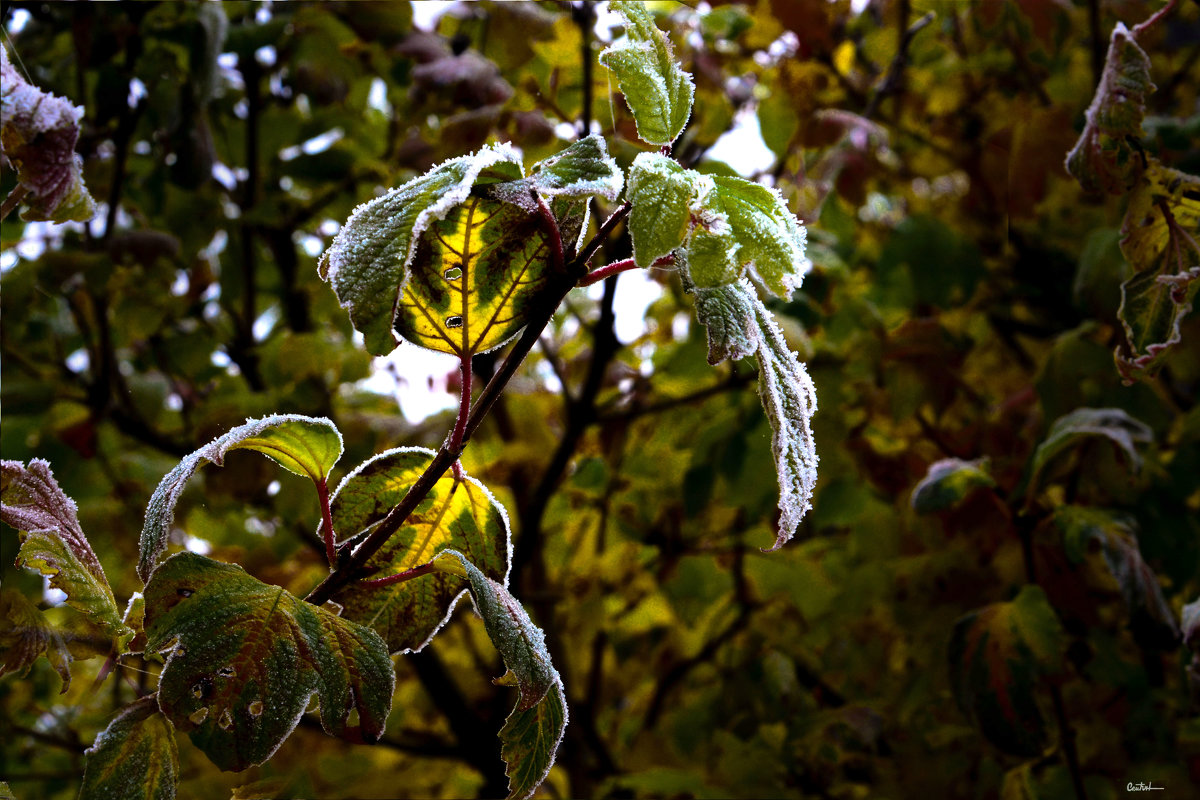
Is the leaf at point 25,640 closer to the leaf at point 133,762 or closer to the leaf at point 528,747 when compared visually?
the leaf at point 133,762

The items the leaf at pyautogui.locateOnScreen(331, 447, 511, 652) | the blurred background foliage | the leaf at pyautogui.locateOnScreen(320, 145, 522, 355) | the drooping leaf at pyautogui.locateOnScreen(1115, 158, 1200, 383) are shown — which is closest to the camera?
the leaf at pyautogui.locateOnScreen(320, 145, 522, 355)

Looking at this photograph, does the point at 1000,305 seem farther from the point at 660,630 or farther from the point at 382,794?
the point at 382,794

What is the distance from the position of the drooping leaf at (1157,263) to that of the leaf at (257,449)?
0.56 metres

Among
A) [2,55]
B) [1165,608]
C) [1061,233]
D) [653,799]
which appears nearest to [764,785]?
[653,799]

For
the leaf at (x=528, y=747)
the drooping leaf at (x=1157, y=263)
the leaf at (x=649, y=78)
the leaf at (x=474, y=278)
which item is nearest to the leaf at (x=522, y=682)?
the leaf at (x=528, y=747)

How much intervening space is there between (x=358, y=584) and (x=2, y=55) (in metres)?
0.34

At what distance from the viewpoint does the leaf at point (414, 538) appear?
56 cm

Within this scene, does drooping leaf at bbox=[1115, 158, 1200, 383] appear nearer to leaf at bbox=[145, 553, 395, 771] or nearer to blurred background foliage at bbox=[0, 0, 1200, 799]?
blurred background foliage at bbox=[0, 0, 1200, 799]

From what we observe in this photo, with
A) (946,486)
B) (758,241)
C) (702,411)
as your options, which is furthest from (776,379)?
(702,411)

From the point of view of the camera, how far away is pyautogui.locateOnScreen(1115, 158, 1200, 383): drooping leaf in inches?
26.6

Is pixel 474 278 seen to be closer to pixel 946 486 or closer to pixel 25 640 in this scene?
pixel 25 640

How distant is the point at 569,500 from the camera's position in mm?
1650

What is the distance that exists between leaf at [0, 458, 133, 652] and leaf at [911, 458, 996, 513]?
27.6 inches

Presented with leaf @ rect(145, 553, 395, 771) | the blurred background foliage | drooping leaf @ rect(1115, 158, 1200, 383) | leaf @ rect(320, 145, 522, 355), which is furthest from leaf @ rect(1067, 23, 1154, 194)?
leaf @ rect(145, 553, 395, 771)
